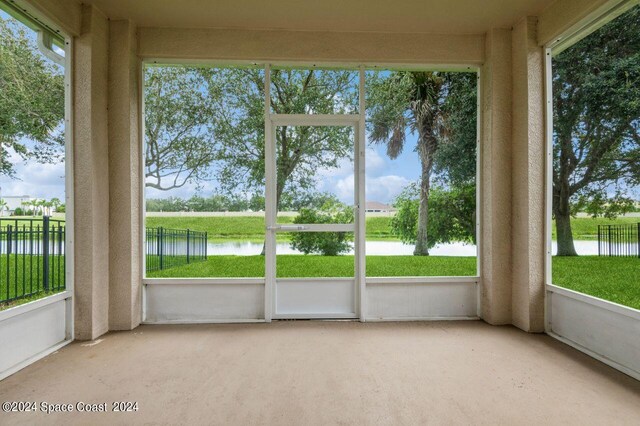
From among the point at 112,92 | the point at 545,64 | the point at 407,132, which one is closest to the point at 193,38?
the point at 112,92

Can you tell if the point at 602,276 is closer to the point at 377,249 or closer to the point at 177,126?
the point at 377,249

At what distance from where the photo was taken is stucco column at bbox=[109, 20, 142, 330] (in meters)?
3.35

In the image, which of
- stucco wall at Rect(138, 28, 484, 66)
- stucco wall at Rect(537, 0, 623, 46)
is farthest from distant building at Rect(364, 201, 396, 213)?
stucco wall at Rect(537, 0, 623, 46)

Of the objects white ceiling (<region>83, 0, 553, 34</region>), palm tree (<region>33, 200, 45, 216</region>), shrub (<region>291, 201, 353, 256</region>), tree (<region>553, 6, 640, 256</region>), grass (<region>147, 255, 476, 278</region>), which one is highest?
white ceiling (<region>83, 0, 553, 34</region>)

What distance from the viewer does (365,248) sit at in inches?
146

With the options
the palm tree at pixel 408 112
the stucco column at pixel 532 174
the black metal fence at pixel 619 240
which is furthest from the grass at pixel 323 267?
the black metal fence at pixel 619 240

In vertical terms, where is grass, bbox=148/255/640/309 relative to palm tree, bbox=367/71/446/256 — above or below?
below

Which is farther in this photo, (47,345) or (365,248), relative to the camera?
(365,248)

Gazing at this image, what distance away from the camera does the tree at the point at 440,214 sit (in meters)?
3.80

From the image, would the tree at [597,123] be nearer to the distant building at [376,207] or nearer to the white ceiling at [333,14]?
the white ceiling at [333,14]

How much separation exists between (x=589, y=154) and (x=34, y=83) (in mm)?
4508

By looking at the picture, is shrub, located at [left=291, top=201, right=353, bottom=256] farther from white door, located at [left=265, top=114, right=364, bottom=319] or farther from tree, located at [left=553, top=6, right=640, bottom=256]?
tree, located at [left=553, top=6, right=640, bottom=256]

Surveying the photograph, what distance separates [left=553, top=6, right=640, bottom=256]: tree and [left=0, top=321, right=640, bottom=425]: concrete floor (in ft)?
4.07

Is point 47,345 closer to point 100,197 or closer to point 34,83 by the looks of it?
point 100,197
